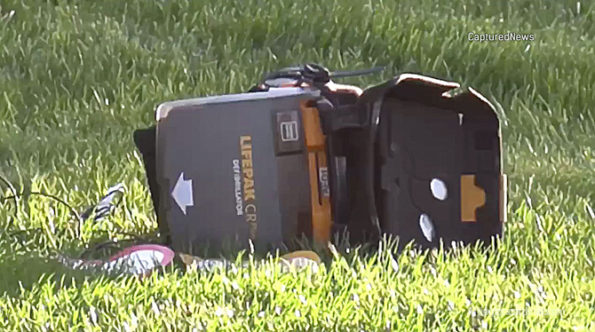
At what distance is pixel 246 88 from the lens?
Result: 5215 millimetres

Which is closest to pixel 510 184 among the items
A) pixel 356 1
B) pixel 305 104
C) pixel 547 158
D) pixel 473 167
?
pixel 547 158

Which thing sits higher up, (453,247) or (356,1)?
(356,1)

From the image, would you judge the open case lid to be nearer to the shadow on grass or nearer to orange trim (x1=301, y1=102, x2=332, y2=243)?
orange trim (x1=301, y1=102, x2=332, y2=243)

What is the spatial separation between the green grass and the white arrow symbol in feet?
0.99

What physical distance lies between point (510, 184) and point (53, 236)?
69.3 inches

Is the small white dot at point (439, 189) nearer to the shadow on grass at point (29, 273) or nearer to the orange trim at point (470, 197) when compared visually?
the orange trim at point (470, 197)

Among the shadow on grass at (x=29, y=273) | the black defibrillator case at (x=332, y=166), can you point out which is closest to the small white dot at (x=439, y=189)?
the black defibrillator case at (x=332, y=166)

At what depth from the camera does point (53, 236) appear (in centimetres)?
350

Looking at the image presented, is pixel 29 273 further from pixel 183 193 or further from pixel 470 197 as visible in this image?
pixel 470 197

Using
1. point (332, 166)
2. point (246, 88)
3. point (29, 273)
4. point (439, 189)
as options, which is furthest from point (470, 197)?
point (246, 88)

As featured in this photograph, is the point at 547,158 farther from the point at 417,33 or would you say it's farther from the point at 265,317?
the point at 265,317

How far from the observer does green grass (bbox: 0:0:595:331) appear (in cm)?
289

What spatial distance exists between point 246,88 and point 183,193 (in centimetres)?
188

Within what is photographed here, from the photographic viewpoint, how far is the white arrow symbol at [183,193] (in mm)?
3389
